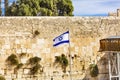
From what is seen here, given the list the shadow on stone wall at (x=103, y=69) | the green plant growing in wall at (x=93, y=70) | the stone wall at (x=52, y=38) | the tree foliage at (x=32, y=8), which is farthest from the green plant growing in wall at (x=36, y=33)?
the tree foliage at (x=32, y=8)

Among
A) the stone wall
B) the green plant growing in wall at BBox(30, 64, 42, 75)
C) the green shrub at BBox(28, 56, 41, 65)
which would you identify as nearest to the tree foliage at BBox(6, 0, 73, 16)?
the stone wall

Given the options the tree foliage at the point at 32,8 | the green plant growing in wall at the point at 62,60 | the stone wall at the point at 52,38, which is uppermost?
the tree foliage at the point at 32,8

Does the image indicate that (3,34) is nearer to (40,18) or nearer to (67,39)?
(40,18)

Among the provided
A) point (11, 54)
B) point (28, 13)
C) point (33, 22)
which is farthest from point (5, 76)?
point (28, 13)

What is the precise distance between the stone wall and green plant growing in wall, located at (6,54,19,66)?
16 cm

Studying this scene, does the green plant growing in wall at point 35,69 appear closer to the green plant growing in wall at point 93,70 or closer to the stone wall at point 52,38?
the stone wall at point 52,38

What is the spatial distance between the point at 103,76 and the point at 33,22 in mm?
4128

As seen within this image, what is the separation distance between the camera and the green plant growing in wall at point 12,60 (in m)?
21.5

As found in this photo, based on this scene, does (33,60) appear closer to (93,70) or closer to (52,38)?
(52,38)

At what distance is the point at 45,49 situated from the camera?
2200cm

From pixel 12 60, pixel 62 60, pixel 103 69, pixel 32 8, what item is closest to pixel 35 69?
pixel 12 60

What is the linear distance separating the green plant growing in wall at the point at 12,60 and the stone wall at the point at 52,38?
0.16 meters

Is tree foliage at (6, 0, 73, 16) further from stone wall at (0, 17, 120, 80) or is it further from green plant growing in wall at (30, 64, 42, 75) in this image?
green plant growing in wall at (30, 64, 42, 75)

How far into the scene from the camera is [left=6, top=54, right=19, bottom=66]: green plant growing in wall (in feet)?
70.6
